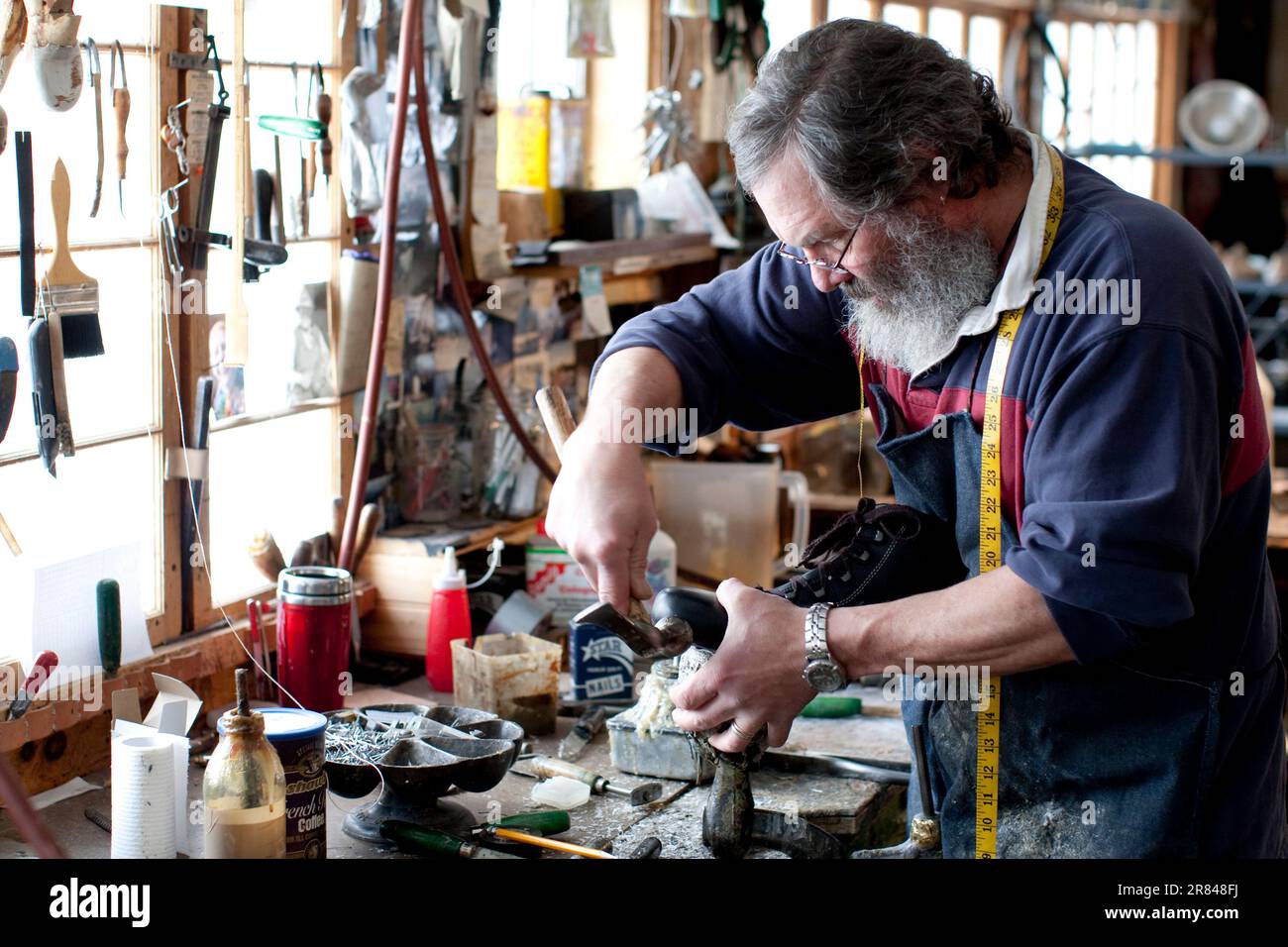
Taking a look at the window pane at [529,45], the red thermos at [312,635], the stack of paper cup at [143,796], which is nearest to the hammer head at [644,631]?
the stack of paper cup at [143,796]

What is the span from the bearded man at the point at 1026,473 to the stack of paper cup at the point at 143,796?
0.58m

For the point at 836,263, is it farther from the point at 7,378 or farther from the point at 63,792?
the point at 63,792

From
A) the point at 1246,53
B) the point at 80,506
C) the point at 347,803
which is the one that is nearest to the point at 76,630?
the point at 80,506

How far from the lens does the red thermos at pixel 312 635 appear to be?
2.43 meters

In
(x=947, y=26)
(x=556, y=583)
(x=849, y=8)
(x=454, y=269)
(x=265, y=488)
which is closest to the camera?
(x=265, y=488)

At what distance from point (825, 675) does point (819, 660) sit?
0.02 meters

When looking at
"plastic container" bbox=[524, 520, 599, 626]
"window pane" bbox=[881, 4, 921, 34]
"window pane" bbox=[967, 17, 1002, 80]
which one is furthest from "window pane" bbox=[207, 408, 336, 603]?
"window pane" bbox=[967, 17, 1002, 80]

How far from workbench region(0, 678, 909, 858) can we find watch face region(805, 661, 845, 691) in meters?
0.48

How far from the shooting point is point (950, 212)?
1704 mm

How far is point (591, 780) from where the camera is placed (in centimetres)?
225

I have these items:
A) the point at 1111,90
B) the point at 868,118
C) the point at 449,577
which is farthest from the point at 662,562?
the point at 1111,90

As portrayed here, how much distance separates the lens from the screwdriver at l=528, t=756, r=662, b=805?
2.21m

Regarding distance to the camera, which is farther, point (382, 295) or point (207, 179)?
point (382, 295)

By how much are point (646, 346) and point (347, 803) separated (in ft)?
2.67
